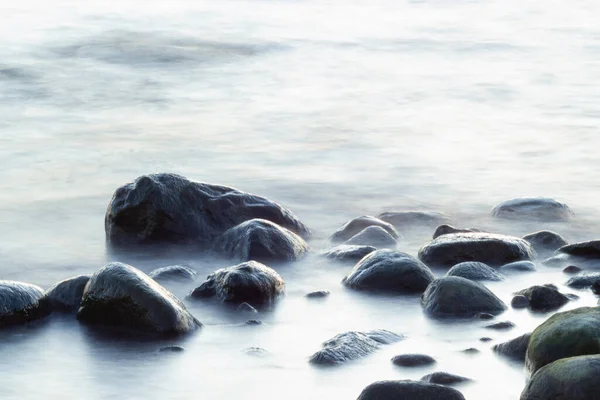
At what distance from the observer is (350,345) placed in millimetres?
4812

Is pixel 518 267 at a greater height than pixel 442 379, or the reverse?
pixel 518 267

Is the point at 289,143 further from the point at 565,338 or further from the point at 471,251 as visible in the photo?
the point at 565,338

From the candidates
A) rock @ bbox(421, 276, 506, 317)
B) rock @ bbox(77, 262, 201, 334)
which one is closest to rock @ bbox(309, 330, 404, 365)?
rock @ bbox(421, 276, 506, 317)

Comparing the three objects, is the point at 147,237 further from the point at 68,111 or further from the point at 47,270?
the point at 68,111

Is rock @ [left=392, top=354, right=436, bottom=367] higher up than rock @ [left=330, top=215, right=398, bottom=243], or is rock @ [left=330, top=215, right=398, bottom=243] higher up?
rock @ [left=330, top=215, right=398, bottom=243]

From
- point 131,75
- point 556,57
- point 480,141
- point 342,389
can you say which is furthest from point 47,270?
point 556,57

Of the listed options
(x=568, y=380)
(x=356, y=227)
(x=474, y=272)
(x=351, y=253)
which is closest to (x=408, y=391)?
(x=568, y=380)

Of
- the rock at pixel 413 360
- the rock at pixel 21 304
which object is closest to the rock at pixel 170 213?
the rock at pixel 21 304

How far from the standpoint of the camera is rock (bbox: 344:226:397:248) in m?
6.69

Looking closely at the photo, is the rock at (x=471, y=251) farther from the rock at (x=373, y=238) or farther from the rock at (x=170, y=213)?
the rock at (x=170, y=213)

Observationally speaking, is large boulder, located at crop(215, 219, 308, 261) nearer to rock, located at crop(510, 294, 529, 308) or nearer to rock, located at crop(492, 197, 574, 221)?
rock, located at crop(510, 294, 529, 308)

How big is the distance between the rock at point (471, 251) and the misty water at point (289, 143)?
0.49 feet

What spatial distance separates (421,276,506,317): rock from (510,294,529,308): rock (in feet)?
0.22

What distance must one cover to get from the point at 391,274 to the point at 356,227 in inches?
51.4
